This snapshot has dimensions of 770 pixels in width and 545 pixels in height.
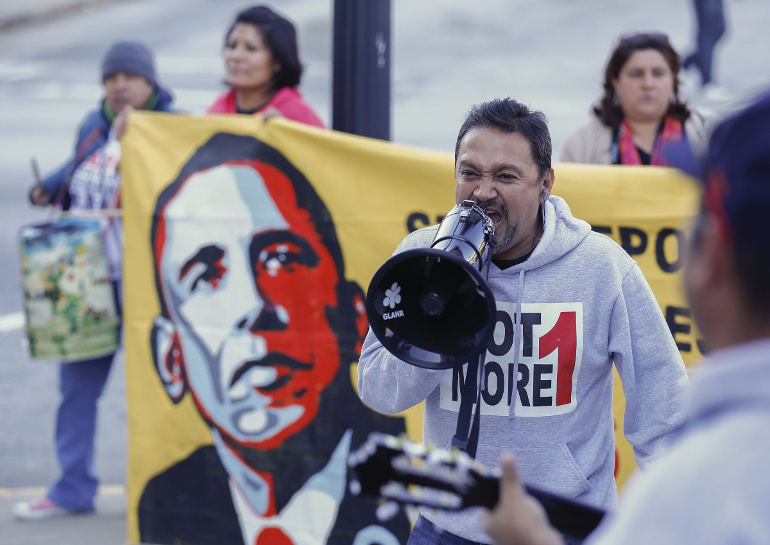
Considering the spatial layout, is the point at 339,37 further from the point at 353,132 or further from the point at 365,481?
the point at 365,481

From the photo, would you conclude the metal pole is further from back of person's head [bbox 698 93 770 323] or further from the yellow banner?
back of person's head [bbox 698 93 770 323]

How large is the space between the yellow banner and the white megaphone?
1.44 meters

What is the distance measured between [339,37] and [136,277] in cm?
131

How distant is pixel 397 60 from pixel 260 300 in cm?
1411

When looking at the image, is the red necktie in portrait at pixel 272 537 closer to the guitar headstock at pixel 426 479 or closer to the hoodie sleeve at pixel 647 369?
the hoodie sleeve at pixel 647 369

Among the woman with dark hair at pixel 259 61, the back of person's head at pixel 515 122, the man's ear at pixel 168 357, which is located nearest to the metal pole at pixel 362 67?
the woman with dark hair at pixel 259 61

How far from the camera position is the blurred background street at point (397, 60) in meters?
12.8

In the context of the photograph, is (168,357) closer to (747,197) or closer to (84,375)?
(84,375)

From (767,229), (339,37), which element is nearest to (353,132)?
(339,37)

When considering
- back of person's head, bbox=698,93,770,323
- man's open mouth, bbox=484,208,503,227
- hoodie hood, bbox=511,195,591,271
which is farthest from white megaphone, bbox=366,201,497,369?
back of person's head, bbox=698,93,770,323

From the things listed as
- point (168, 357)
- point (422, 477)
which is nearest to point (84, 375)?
point (168, 357)

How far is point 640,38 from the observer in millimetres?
4336

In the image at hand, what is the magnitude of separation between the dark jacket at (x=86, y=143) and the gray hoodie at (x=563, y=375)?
2.84 meters

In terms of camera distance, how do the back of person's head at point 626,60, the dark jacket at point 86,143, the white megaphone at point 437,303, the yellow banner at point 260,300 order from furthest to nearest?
1. the dark jacket at point 86,143
2. the back of person's head at point 626,60
3. the yellow banner at point 260,300
4. the white megaphone at point 437,303
